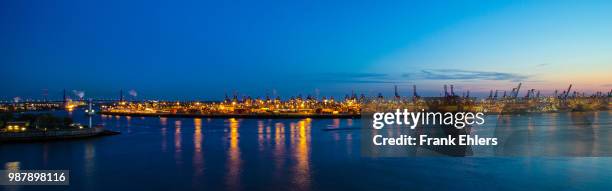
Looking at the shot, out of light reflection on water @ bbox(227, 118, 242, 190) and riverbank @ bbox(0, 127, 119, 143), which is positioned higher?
riverbank @ bbox(0, 127, 119, 143)

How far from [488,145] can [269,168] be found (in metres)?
4.25

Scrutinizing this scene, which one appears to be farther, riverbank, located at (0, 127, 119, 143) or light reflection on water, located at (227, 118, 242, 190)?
riverbank, located at (0, 127, 119, 143)

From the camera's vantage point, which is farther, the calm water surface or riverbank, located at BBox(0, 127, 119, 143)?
riverbank, located at BBox(0, 127, 119, 143)

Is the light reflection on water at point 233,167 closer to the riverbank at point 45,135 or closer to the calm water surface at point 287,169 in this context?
the calm water surface at point 287,169

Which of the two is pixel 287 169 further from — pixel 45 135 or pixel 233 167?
pixel 45 135

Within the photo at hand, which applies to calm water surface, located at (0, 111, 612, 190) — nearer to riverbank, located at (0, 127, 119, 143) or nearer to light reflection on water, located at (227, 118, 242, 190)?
light reflection on water, located at (227, 118, 242, 190)

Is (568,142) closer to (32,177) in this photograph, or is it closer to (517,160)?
(517,160)

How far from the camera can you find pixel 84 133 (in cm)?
920

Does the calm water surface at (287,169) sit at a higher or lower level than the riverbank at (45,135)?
lower

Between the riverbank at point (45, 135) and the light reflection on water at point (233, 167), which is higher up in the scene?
the riverbank at point (45, 135)

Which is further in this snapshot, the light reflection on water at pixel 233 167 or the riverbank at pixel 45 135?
the riverbank at pixel 45 135

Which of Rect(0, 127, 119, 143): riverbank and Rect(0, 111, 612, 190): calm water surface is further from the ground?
Rect(0, 127, 119, 143): riverbank

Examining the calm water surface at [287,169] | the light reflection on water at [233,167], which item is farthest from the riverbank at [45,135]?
the light reflection on water at [233,167]

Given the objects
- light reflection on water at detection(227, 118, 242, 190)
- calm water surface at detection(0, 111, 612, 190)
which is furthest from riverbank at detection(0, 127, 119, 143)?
light reflection on water at detection(227, 118, 242, 190)
